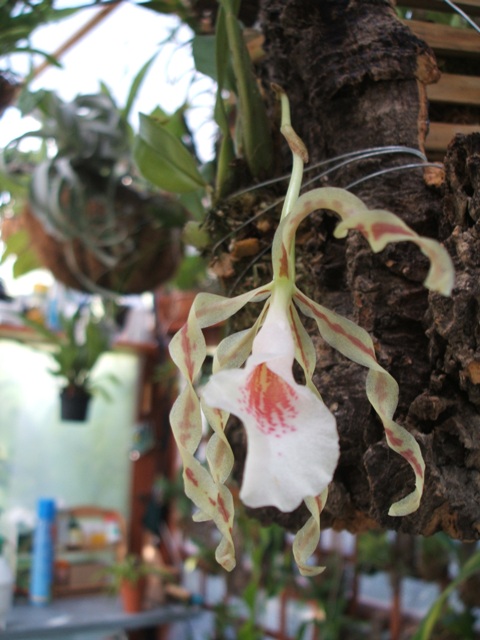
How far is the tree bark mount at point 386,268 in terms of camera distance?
1.37 feet

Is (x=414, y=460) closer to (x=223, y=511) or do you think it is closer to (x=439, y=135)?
(x=223, y=511)

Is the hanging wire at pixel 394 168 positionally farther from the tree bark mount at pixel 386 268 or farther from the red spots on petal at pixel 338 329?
the red spots on petal at pixel 338 329

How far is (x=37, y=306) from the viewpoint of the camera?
2.45m

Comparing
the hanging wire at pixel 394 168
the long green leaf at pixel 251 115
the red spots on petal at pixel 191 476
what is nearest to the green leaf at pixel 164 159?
the long green leaf at pixel 251 115

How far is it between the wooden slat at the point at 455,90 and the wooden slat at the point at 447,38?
24mm

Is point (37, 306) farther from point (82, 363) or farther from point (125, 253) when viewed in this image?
point (125, 253)

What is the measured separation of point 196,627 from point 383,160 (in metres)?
2.44

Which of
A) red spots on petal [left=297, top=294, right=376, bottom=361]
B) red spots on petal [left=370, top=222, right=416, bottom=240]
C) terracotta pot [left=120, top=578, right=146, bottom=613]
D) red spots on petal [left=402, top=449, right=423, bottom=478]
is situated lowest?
terracotta pot [left=120, top=578, right=146, bottom=613]

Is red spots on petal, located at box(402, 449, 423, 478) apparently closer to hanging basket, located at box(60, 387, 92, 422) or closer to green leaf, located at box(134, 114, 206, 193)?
green leaf, located at box(134, 114, 206, 193)

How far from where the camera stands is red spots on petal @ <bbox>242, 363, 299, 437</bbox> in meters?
0.29

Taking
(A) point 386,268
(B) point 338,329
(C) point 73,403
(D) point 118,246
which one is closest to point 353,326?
(B) point 338,329

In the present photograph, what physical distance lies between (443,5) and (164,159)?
0.29 meters

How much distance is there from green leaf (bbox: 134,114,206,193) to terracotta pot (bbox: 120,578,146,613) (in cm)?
177

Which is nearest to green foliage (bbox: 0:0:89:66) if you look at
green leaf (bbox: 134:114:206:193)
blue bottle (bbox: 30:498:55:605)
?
green leaf (bbox: 134:114:206:193)
